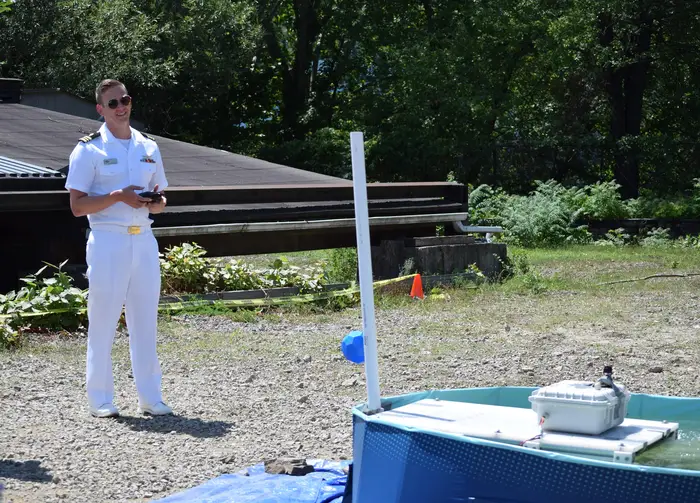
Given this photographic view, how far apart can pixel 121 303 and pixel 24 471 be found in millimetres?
1270

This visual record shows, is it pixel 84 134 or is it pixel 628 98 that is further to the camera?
pixel 628 98

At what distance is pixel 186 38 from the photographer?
89.5 feet

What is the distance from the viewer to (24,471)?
4648mm

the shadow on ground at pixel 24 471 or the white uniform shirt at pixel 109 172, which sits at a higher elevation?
the white uniform shirt at pixel 109 172

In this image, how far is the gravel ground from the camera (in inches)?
191

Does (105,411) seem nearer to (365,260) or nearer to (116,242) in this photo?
(116,242)

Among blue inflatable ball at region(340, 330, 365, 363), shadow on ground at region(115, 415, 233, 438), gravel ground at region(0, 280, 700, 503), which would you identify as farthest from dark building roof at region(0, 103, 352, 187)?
blue inflatable ball at region(340, 330, 365, 363)

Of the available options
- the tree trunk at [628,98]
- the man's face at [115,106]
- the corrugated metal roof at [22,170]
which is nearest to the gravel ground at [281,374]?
the man's face at [115,106]

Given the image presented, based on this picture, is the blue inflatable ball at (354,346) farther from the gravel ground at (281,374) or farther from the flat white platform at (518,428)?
the gravel ground at (281,374)

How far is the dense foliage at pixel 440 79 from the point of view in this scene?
25.1m

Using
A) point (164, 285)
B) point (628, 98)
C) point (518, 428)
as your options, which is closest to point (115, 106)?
point (518, 428)

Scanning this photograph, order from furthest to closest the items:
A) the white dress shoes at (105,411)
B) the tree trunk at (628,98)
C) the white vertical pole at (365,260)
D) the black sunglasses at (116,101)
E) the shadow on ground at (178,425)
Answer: the tree trunk at (628,98) → the white dress shoes at (105,411) → the black sunglasses at (116,101) → the shadow on ground at (178,425) → the white vertical pole at (365,260)

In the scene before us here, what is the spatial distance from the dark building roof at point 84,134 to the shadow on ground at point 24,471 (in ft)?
20.2

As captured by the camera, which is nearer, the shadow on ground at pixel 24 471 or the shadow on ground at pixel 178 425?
the shadow on ground at pixel 24 471
